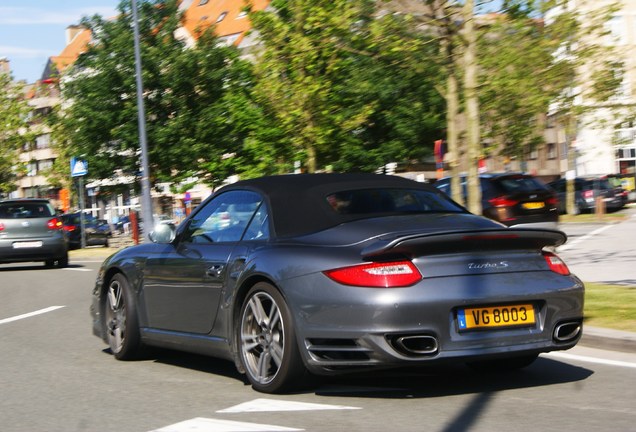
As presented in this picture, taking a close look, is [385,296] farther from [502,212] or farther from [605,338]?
[502,212]

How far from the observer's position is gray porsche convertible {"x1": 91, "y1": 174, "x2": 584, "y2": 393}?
20.8 feet

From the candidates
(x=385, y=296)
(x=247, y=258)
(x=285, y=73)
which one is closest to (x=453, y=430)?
(x=385, y=296)

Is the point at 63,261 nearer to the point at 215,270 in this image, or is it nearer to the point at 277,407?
the point at 215,270

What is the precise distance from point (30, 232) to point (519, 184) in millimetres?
10674

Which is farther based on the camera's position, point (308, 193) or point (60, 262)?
point (60, 262)

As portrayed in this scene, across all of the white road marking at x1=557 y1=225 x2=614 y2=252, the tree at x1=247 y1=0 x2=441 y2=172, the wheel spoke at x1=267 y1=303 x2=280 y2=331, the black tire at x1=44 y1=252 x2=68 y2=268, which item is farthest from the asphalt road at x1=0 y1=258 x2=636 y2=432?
the black tire at x1=44 y1=252 x2=68 y2=268

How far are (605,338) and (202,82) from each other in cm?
3949

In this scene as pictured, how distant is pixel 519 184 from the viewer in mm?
24969

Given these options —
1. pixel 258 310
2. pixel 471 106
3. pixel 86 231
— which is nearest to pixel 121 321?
pixel 258 310

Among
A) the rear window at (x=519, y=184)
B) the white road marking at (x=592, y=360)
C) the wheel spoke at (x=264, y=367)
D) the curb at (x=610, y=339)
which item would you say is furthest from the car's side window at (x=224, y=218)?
the rear window at (x=519, y=184)

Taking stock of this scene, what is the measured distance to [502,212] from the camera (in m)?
24.5

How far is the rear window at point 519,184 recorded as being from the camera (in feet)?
81.1

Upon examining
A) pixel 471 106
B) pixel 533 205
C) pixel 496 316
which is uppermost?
pixel 471 106

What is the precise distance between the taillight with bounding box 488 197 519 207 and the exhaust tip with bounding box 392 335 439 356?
18.4m
